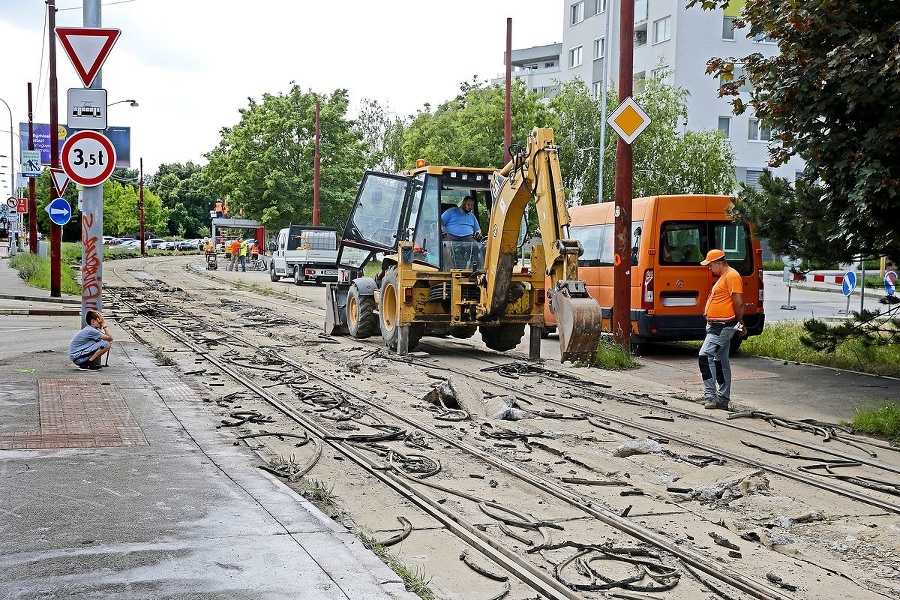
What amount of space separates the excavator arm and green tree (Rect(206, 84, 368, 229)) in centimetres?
4230

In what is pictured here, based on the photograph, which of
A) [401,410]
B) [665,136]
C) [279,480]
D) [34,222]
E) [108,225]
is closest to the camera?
[279,480]

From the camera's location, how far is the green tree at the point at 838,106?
9.74m

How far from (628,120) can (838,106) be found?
4926mm

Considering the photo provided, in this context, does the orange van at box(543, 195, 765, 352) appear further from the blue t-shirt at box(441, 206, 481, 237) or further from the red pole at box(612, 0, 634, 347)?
the blue t-shirt at box(441, 206, 481, 237)

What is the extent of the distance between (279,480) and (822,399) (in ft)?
23.8

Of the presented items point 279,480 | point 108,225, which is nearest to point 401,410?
point 279,480

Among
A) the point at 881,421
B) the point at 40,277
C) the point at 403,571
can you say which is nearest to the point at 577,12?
the point at 40,277

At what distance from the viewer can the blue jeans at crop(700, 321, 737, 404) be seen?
11.0 metres

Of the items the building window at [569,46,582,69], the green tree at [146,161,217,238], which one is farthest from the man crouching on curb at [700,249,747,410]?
the green tree at [146,161,217,238]

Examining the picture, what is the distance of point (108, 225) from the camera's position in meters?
113

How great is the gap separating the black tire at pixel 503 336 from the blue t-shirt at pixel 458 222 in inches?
63.9

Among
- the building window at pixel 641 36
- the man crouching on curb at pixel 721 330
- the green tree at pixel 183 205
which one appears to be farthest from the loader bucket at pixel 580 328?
the green tree at pixel 183 205

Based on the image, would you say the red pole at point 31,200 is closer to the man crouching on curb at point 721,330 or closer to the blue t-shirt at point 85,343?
the blue t-shirt at point 85,343

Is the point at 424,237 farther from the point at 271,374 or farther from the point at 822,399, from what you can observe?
the point at 822,399
